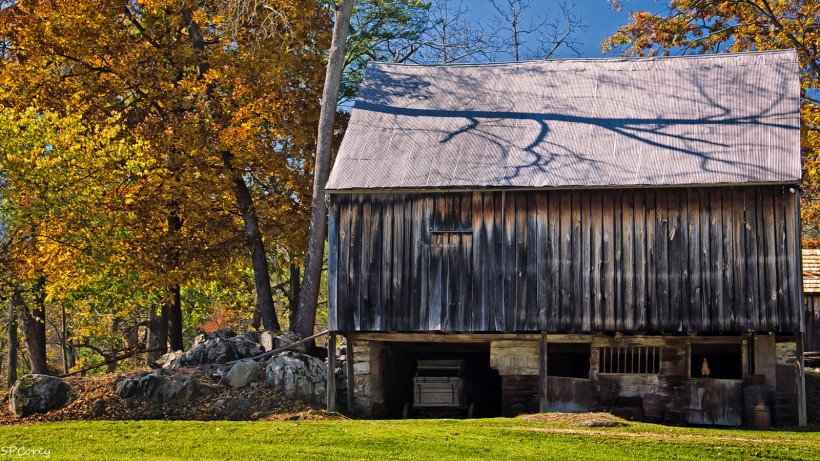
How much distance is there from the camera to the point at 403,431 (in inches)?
765

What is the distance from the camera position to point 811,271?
1305 inches

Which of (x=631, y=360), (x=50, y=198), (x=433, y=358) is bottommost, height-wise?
(x=433, y=358)

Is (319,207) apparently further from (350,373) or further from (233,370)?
(233,370)

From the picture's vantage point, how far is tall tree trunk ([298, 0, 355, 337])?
27.4 meters

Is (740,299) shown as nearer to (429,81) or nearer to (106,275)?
(429,81)

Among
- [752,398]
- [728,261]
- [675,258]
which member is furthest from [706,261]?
[752,398]

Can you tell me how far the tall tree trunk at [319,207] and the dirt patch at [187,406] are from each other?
14.2 feet

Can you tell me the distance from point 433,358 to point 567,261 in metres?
Result: 7.58

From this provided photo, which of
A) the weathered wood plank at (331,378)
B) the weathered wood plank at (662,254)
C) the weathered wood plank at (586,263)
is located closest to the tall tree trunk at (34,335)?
the weathered wood plank at (331,378)

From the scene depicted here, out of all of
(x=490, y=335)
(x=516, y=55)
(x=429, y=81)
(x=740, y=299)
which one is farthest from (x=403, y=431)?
(x=516, y=55)

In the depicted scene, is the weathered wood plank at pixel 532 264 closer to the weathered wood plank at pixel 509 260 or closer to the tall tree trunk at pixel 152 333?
the weathered wood plank at pixel 509 260

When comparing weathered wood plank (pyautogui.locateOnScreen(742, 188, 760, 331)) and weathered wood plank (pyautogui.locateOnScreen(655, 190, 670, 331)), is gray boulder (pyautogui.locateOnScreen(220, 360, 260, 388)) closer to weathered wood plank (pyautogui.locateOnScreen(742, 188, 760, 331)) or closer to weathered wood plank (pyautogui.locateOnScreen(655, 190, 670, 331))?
weathered wood plank (pyautogui.locateOnScreen(655, 190, 670, 331))

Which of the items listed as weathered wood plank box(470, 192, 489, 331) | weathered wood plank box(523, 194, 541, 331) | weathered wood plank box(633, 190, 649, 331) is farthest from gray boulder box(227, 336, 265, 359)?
weathered wood plank box(633, 190, 649, 331)

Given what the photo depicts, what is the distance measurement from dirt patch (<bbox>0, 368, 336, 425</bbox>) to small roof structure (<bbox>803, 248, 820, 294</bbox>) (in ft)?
59.8
